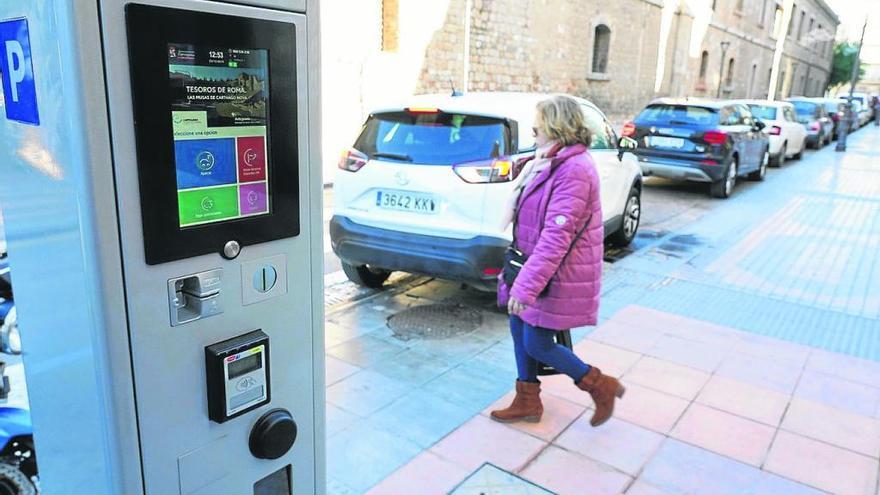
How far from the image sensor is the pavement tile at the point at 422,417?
347 centimetres

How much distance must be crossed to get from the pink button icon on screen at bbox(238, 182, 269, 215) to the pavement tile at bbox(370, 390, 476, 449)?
2168mm

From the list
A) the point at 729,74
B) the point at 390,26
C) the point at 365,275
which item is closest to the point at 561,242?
the point at 365,275

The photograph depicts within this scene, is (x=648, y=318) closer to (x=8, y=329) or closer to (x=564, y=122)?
(x=564, y=122)

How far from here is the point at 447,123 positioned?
4832mm

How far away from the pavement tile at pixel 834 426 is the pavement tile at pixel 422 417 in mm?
1875

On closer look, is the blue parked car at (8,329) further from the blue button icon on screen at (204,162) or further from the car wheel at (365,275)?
the car wheel at (365,275)

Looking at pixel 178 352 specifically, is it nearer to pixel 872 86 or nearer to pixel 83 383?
pixel 83 383

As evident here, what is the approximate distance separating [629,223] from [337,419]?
200 inches

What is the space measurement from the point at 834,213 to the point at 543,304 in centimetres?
895

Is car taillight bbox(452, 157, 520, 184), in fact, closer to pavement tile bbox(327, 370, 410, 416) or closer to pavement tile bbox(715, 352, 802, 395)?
pavement tile bbox(327, 370, 410, 416)

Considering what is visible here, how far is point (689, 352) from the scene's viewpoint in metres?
4.68

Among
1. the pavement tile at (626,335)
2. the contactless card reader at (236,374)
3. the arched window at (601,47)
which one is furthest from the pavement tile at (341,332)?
the arched window at (601,47)

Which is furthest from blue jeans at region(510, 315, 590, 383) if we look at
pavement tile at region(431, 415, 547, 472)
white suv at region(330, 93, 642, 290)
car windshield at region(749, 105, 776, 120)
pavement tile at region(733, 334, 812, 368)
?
car windshield at region(749, 105, 776, 120)

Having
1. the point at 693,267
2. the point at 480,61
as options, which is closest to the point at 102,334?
the point at 693,267
